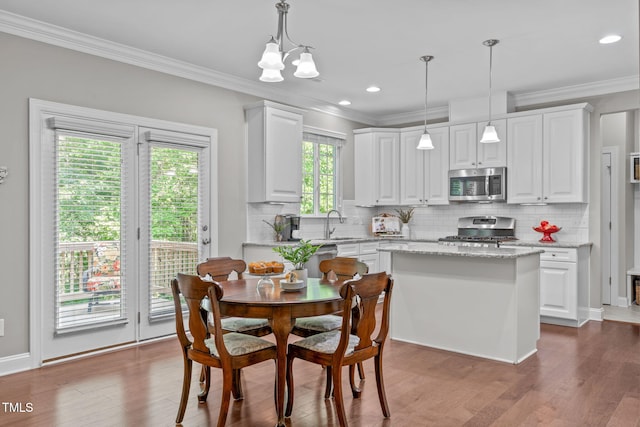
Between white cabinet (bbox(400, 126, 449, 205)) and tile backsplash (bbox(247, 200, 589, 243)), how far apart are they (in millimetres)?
333

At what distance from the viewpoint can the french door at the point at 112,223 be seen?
3820 millimetres

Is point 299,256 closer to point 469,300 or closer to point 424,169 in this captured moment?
point 469,300

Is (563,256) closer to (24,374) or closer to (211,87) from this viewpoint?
(211,87)

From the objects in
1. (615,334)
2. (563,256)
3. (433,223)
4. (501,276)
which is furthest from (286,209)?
(615,334)

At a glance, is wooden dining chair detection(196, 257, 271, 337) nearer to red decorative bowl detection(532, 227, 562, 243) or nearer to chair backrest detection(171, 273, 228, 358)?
chair backrest detection(171, 273, 228, 358)

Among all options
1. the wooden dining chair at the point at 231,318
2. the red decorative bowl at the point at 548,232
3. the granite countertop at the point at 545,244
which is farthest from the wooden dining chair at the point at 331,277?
the red decorative bowl at the point at 548,232

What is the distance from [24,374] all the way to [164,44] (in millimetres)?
2930

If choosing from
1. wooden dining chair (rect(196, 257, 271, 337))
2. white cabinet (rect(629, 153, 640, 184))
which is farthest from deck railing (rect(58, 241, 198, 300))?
white cabinet (rect(629, 153, 640, 184))

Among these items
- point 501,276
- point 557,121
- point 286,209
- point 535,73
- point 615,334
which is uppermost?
point 535,73

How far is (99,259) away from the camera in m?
4.11

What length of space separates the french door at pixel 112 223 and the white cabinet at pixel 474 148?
127 inches

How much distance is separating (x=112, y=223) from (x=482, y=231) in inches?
177

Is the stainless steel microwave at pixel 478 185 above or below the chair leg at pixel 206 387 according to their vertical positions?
above

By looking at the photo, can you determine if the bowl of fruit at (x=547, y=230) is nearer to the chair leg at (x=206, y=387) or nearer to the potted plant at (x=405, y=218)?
the potted plant at (x=405, y=218)
